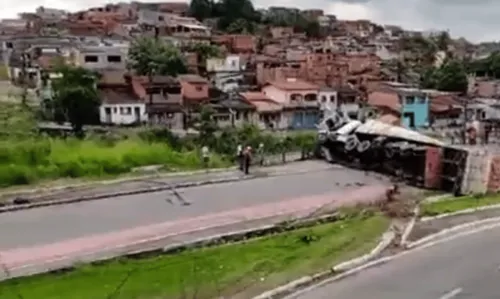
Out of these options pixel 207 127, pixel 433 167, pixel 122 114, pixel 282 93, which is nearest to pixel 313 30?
pixel 282 93

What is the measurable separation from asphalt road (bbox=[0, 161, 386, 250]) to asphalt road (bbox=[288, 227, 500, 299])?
446cm

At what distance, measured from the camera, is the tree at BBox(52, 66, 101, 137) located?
129ft

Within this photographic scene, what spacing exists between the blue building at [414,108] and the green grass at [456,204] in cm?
3306

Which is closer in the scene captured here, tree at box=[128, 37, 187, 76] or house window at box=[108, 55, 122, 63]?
tree at box=[128, 37, 187, 76]

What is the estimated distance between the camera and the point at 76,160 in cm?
1964

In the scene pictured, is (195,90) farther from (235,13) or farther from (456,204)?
(235,13)

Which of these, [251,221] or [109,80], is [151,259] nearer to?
[251,221]

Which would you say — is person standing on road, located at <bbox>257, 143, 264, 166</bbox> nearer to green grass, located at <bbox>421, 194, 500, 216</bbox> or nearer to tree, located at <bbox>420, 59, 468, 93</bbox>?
green grass, located at <bbox>421, 194, 500, 216</bbox>

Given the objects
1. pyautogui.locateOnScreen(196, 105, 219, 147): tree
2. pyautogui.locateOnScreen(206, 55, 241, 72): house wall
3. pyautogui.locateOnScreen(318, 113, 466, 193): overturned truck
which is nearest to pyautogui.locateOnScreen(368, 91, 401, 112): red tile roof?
pyautogui.locateOnScreen(206, 55, 241, 72): house wall

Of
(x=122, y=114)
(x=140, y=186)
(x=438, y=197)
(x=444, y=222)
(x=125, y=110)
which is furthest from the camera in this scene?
(x=125, y=110)

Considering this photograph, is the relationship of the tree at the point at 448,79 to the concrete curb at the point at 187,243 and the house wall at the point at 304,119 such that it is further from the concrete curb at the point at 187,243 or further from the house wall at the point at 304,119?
the concrete curb at the point at 187,243

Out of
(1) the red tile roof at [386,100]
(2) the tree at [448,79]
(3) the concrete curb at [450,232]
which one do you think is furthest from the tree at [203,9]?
(3) the concrete curb at [450,232]

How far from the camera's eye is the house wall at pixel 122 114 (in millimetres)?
42969

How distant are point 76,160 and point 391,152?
8.29m
